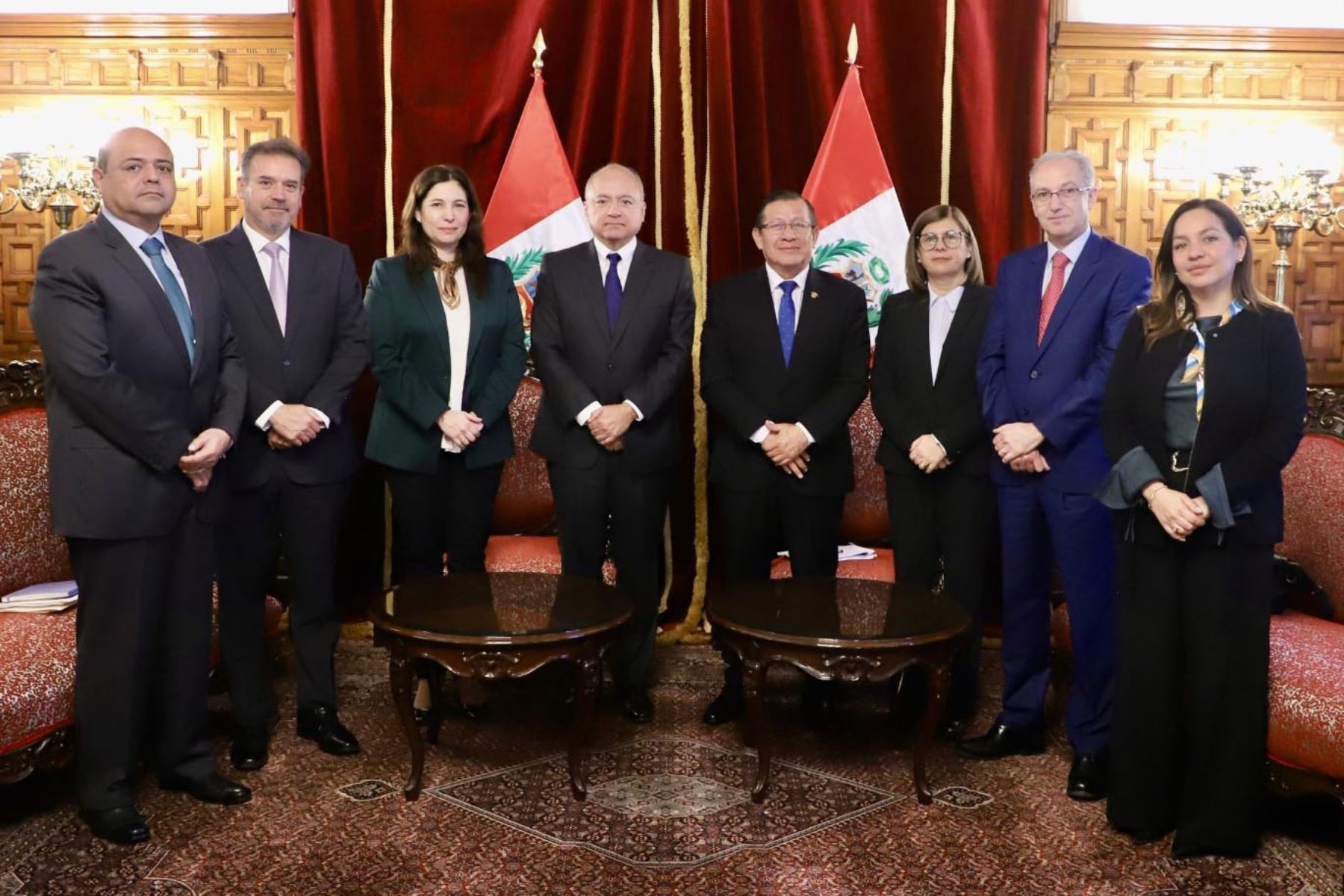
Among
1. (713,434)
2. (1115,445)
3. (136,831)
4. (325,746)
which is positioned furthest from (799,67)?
(136,831)

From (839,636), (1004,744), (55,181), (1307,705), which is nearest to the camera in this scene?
(1307,705)

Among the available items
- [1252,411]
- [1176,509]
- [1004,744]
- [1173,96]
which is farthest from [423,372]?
[1173,96]

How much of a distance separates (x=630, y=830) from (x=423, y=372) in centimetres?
144

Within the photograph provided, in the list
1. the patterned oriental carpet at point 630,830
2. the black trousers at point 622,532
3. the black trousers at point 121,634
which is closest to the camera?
the patterned oriental carpet at point 630,830

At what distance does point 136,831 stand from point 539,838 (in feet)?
2.97

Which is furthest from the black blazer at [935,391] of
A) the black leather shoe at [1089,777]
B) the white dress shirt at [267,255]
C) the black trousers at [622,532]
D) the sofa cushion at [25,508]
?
the sofa cushion at [25,508]

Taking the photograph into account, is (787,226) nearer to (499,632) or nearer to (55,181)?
(499,632)

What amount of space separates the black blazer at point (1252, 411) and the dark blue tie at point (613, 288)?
1540mm

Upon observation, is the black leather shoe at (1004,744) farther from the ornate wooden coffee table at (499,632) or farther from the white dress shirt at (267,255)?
the white dress shirt at (267,255)

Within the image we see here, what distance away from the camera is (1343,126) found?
4703mm

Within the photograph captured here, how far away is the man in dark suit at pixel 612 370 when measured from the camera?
11.9 ft

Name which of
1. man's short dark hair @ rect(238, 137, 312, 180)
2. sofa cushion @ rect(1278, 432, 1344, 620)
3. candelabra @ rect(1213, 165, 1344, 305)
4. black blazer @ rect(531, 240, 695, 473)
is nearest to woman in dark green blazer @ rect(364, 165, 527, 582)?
black blazer @ rect(531, 240, 695, 473)

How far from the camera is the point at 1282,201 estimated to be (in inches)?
175

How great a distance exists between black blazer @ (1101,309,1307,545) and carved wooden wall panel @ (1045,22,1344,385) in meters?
2.12
